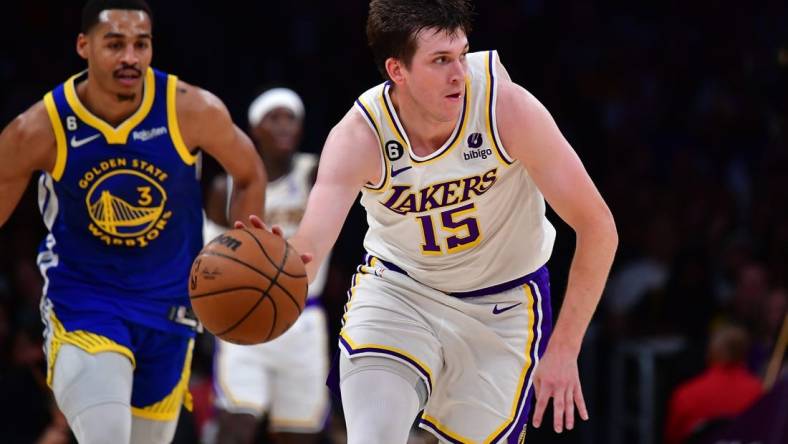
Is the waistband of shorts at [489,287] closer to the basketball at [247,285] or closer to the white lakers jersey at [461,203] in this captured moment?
the white lakers jersey at [461,203]

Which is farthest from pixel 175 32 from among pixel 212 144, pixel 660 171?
pixel 212 144

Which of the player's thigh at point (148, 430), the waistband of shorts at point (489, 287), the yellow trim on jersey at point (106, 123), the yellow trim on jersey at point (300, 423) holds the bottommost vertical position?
the yellow trim on jersey at point (300, 423)

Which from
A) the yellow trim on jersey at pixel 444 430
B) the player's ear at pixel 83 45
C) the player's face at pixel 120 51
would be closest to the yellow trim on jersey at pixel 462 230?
the yellow trim on jersey at pixel 444 430

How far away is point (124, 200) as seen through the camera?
17.5 ft

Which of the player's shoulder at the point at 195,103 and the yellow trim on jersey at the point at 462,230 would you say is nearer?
the yellow trim on jersey at the point at 462,230

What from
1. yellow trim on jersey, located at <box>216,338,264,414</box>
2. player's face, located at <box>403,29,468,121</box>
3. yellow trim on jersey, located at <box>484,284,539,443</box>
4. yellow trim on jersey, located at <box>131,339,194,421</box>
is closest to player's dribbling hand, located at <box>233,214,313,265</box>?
player's face, located at <box>403,29,468,121</box>

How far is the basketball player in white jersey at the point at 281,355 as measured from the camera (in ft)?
26.7

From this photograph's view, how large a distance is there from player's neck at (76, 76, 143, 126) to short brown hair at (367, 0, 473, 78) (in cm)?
124

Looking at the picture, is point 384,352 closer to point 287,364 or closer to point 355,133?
point 355,133

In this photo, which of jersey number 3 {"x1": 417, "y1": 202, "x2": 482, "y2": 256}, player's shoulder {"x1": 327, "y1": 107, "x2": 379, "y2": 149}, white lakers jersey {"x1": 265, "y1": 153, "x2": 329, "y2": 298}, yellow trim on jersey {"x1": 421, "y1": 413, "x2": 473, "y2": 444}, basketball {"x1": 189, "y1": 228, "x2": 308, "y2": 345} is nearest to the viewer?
basketball {"x1": 189, "y1": 228, "x2": 308, "y2": 345}

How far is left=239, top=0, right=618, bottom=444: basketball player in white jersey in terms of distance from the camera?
179 inches

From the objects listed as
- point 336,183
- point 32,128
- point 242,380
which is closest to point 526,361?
point 336,183

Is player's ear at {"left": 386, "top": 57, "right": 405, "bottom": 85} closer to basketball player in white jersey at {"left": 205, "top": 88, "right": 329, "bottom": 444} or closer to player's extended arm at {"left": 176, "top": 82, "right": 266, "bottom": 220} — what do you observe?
player's extended arm at {"left": 176, "top": 82, "right": 266, "bottom": 220}

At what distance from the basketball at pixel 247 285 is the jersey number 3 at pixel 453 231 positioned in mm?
627
